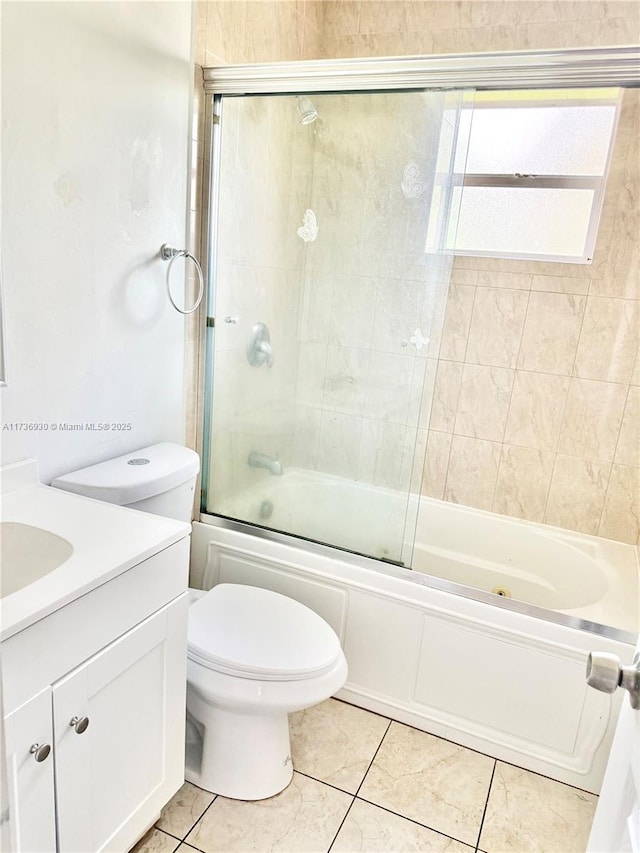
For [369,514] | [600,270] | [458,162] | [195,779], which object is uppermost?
[458,162]

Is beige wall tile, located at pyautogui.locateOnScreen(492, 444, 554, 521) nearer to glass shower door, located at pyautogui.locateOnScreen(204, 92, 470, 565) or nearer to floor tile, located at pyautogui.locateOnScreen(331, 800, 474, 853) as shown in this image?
glass shower door, located at pyautogui.locateOnScreen(204, 92, 470, 565)

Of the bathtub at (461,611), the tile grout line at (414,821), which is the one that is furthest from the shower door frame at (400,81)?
the tile grout line at (414,821)

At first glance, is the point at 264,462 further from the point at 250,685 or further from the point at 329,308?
the point at 250,685

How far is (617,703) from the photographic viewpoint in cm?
167

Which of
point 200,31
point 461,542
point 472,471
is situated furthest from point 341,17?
point 461,542

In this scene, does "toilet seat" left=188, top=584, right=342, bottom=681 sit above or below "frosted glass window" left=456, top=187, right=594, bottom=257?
below

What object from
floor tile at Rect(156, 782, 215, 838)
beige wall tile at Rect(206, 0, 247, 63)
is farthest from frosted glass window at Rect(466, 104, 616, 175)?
floor tile at Rect(156, 782, 215, 838)

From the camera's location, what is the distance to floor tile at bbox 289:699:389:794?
1.76 meters

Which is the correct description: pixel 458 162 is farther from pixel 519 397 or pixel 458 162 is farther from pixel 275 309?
pixel 519 397

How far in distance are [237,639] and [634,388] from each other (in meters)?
1.72

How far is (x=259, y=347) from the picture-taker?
226cm

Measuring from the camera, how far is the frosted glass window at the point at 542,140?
2.20 m

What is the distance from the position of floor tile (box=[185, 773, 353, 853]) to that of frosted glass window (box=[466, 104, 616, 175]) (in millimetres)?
2275

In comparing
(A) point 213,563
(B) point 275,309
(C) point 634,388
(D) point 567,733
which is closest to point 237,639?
(A) point 213,563
